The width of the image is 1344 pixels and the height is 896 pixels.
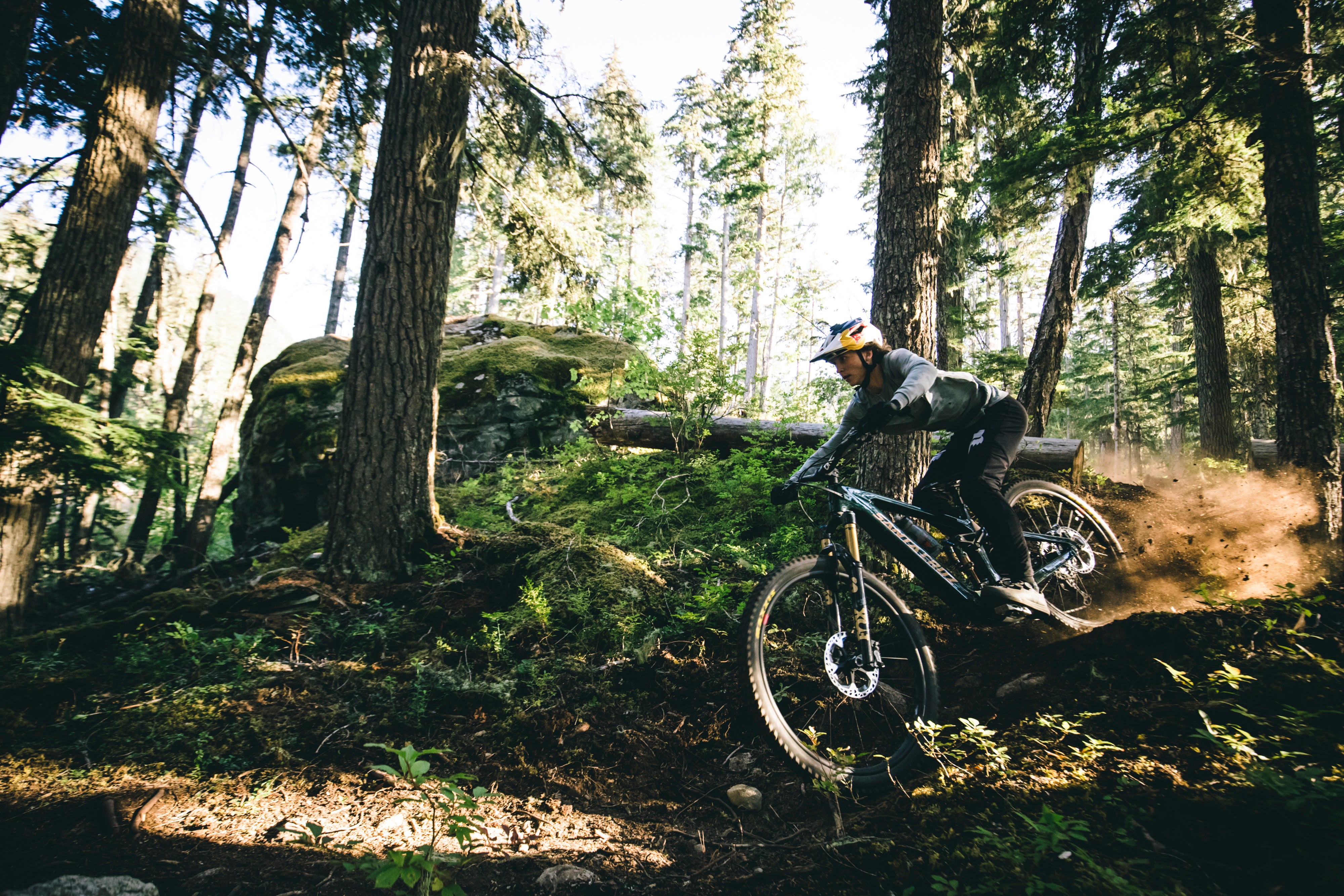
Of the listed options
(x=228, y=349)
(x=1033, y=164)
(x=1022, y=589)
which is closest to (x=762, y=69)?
(x=1033, y=164)

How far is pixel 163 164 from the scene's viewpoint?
5.39m

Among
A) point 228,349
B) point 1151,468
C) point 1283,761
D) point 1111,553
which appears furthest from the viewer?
point 228,349

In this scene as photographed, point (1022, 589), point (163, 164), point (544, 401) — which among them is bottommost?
point (1022, 589)

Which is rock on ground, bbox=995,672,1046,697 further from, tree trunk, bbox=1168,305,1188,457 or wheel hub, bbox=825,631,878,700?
tree trunk, bbox=1168,305,1188,457

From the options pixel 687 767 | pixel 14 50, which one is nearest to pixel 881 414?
pixel 687 767

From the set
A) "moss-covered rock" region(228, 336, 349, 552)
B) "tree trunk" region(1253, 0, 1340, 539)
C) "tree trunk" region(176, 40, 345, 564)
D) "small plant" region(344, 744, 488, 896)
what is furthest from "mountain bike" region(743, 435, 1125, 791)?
"tree trunk" region(176, 40, 345, 564)

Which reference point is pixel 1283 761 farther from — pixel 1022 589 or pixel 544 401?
pixel 544 401

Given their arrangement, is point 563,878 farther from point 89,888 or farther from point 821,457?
point 821,457

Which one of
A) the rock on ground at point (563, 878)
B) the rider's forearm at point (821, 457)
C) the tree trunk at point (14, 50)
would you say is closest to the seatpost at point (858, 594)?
the rider's forearm at point (821, 457)

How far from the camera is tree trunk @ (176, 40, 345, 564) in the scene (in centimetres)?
978

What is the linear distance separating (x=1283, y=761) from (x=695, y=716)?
260 cm

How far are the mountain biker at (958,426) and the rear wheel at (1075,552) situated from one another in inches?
32.3

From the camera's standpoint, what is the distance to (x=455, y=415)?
27.9 ft

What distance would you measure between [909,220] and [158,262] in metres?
15.4
